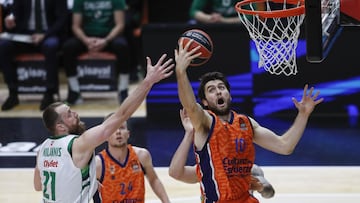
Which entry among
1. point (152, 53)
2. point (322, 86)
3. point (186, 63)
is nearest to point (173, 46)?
point (152, 53)

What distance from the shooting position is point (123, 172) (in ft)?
21.2

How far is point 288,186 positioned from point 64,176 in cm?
303

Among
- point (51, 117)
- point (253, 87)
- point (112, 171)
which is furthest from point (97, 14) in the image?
point (51, 117)

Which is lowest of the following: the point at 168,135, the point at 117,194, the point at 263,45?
the point at 168,135

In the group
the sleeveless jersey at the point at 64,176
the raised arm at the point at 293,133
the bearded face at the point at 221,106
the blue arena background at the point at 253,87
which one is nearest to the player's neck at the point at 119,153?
the sleeveless jersey at the point at 64,176

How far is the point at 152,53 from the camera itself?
10398 millimetres

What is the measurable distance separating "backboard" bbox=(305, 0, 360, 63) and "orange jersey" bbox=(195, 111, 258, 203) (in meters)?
0.77

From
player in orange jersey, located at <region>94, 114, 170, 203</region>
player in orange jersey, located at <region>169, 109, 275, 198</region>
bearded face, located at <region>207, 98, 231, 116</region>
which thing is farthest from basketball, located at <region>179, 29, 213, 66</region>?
player in orange jersey, located at <region>94, 114, 170, 203</region>

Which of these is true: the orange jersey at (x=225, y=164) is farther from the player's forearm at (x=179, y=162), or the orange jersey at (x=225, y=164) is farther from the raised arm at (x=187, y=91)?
the player's forearm at (x=179, y=162)

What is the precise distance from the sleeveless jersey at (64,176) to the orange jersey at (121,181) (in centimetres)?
55

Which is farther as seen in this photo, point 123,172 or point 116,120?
point 123,172

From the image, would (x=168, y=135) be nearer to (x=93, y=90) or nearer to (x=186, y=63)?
(x=93, y=90)

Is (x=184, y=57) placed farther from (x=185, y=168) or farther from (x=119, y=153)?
(x=119, y=153)

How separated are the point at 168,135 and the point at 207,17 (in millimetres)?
1657
